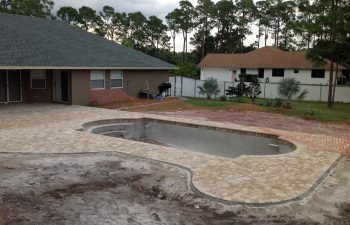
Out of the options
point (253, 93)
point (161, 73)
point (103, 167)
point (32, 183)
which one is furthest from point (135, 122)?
point (253, 93)

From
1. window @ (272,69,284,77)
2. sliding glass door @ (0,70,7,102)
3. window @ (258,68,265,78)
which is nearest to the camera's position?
sliding glass door @ (0,70,7,102)

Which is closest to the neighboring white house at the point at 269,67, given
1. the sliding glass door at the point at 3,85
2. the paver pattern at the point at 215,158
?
the paver pattern at the point at 215,158

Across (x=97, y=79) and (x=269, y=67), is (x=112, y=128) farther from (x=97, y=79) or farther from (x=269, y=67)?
(x=269, y=67)

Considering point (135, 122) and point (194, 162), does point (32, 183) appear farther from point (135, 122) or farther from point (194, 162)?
point (135, 122)

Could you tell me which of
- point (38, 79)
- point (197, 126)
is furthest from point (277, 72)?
point (197, 126)

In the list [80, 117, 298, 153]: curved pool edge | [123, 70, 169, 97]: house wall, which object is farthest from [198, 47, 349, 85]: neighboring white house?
[80, 117, 298, 153]: curved pool edge

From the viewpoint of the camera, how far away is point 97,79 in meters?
20.7

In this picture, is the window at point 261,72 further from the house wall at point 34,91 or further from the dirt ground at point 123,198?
the dirt ground at point 123,198

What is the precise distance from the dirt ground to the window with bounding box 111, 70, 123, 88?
13.4m

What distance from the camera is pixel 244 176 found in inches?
295

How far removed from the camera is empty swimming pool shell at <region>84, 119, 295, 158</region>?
12.1 m

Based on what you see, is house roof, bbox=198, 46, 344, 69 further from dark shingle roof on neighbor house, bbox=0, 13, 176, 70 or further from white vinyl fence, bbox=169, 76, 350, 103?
dark shingle roof on neighbor house, bbox=0, 13, 176, 70

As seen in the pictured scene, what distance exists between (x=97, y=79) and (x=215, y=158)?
13.3m

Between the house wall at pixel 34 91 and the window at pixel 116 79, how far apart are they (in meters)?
3.54
